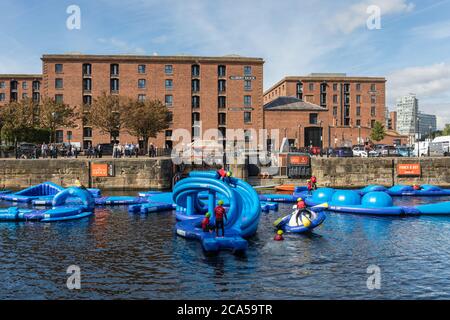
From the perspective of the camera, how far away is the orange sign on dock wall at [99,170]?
4412 centimetres

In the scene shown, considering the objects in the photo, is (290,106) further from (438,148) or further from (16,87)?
(16,87)

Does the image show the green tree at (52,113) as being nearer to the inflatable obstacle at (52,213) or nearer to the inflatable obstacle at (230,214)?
the inflatable obstacle at (52,213)

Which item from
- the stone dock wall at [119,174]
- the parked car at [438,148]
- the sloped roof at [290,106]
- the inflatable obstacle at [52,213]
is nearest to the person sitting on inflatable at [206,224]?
the inflatable obstacle at [52,213]

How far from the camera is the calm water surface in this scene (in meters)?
13.5

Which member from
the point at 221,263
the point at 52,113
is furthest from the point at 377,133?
the point at 221,263

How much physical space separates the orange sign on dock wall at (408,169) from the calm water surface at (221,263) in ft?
73.5

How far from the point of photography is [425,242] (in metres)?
20.2

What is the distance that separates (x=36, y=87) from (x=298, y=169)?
6881cm

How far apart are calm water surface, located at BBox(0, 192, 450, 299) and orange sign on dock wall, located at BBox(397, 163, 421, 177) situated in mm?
22412

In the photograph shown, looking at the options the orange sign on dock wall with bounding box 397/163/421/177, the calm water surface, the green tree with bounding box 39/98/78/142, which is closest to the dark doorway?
the orange sign on dock wall with bounding box 397/163/421/177

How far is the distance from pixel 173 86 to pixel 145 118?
17273 mm

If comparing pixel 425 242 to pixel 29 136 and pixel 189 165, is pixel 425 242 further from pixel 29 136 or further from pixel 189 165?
pixel 29 136
